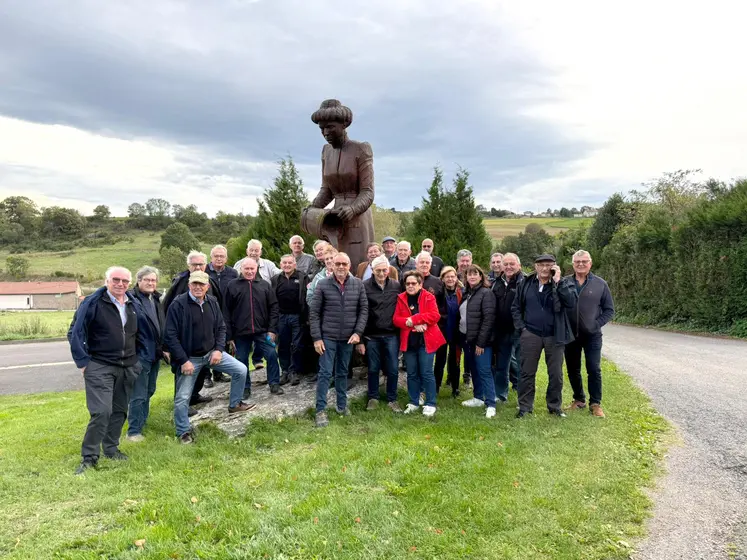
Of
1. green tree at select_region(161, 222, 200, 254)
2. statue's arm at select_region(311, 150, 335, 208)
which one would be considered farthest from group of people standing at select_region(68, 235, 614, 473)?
green tree at select_region(161, 222, 200, 254)

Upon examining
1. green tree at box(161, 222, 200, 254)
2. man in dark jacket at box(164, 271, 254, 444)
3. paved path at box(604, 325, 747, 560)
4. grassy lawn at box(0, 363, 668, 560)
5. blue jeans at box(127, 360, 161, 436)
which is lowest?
paved path at box(604, 325, 747, 560)

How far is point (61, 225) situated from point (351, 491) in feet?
303

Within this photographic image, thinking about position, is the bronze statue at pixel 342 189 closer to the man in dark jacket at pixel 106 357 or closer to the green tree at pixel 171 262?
the man in dark jacket at pixel 106 357

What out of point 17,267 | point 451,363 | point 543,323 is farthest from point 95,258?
point 543,323

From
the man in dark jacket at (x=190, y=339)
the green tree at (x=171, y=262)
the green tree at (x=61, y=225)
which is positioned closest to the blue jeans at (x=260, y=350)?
the man in dark jacket at (x=190, y=339)

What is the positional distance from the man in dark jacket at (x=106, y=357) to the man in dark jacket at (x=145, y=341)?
1.11 ft

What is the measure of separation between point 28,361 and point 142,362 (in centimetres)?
1181

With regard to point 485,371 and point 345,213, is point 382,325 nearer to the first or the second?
point 485,371

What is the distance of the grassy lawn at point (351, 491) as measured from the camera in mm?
3328

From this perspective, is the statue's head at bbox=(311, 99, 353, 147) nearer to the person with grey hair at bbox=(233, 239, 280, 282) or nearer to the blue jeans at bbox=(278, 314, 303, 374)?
the person with grey hair at bbox=(233, 239, 280, 282)

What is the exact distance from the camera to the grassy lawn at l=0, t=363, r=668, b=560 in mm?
3328

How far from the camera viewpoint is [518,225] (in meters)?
57.8

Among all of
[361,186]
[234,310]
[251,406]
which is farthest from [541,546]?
[361,186]

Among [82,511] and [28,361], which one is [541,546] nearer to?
[82,511]
